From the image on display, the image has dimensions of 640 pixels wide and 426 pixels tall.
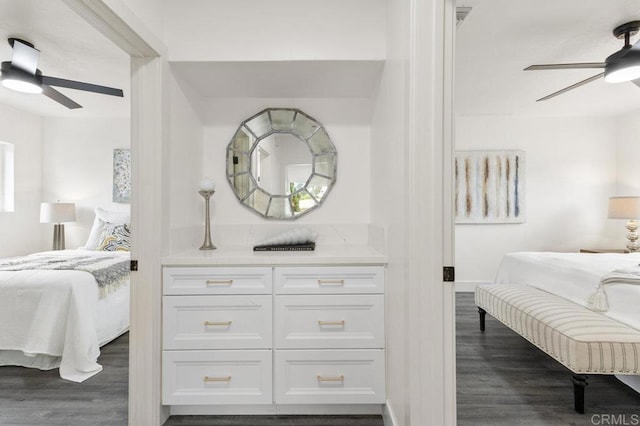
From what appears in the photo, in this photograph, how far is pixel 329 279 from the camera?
1.84 m

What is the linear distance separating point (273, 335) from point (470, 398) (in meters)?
1.33

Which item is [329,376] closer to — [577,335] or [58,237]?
[577,335]

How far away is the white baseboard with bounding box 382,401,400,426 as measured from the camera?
1628mm

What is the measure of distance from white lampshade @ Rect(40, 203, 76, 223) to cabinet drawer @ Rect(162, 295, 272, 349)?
3454 mm

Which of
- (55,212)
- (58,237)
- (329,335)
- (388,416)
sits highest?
(55,212)

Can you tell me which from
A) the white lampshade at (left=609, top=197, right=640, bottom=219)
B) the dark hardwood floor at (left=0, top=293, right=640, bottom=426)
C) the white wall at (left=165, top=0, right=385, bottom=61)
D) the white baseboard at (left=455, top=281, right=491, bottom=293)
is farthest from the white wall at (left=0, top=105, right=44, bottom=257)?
the white lampshade at (left=609, top=197, right=640, bottom=219)

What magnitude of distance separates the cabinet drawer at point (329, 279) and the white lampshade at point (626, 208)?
3.95m

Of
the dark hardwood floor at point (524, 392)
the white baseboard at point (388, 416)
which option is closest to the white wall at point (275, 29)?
the white baseboard at point (388, 416)

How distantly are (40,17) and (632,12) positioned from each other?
3883 millimetres

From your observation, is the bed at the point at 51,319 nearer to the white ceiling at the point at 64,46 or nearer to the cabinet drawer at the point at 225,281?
the cabinet drawer at the point at 225,281

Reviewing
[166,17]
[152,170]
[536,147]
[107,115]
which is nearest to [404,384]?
[152,170]

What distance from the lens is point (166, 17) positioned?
187 cm

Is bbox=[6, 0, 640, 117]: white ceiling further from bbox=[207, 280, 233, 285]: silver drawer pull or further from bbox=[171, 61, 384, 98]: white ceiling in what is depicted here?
bbox=[207, 280, 233, 285]: silver drawer pull

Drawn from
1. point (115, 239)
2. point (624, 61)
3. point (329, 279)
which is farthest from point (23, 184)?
point (624, 61)
